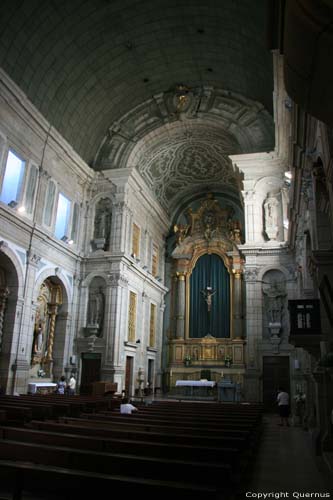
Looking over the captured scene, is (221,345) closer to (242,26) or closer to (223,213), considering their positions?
(223,213)

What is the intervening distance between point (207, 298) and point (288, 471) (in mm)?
20142

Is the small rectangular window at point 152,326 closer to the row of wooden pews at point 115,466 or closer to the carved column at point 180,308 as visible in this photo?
the carved column at point 180,308

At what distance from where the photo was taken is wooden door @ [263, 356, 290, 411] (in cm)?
1928

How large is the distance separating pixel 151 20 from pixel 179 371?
18.8 m

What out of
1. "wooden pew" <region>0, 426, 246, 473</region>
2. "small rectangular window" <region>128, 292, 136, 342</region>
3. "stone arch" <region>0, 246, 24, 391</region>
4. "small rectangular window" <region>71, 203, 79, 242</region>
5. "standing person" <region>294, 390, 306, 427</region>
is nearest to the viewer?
"wooden pew" <region>0, 426, 246, 473</region>

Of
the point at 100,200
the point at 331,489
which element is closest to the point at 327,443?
the point at 331,489

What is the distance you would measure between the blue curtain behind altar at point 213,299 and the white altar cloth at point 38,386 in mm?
10868

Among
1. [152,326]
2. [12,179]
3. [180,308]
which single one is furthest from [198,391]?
[12,179]

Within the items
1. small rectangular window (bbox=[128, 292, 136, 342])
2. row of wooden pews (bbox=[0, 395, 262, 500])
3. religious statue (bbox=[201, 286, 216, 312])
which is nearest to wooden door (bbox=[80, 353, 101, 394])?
small rectangular window (bbox=[128, 292, 136, 342])

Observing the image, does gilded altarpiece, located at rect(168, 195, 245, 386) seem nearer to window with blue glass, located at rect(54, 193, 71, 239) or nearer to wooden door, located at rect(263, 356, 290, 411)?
wooden door, located at rect(263, 356, 290, 411)

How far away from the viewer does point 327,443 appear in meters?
8.57

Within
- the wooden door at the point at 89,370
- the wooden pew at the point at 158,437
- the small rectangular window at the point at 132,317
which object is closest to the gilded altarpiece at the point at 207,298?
the small rectangular window at the point at 132,317

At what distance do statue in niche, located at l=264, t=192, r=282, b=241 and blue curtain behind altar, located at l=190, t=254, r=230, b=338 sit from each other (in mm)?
7137

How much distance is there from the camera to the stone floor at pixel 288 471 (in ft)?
18.8
